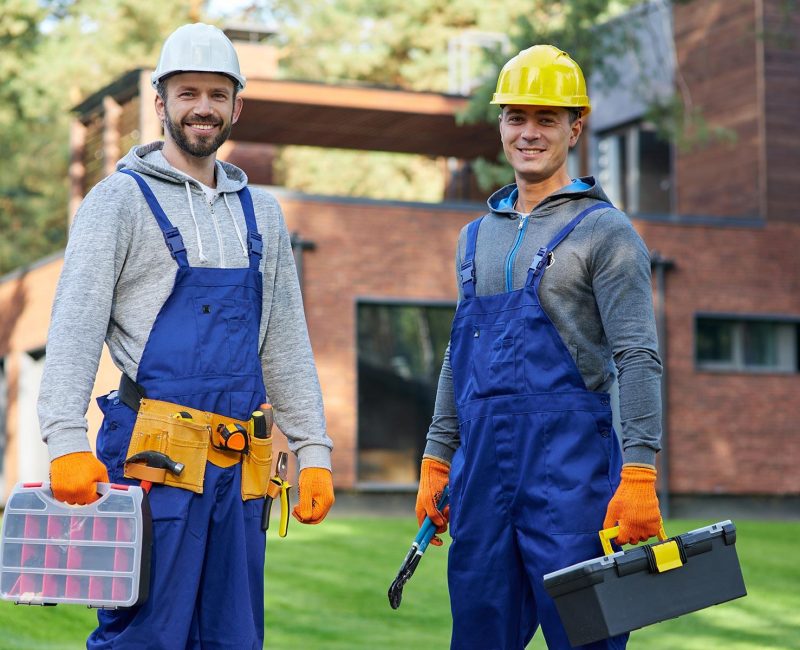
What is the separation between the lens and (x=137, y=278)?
15.0 feet

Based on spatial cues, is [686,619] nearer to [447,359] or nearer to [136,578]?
[447,359]

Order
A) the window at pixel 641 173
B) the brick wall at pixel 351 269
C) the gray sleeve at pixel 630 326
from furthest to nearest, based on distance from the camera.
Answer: the window at pixel 641 173
the brick wall at pixel 351 269
the gray sleeve at pixel 630 326

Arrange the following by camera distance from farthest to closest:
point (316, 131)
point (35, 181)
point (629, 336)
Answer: point (35, 181), point (316, 131), point (629, 336)

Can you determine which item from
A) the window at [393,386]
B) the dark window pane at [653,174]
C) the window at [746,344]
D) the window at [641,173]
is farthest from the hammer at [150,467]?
the dark window pane at [653,174]

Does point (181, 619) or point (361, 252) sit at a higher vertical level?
point (361, 252)

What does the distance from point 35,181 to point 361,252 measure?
19443 mm

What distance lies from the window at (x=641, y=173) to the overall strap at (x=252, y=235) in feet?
75.8

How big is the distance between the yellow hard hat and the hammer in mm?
1609

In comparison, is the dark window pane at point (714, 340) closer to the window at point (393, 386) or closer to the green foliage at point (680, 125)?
the green foliage at point (680, 125)

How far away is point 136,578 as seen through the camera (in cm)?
425

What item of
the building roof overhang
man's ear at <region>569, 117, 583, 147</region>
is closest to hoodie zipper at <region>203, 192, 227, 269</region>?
man's ear at <region>569, 117, 583, 147</region>

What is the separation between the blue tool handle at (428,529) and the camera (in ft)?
16.9

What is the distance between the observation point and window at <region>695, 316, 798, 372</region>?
24.4 m

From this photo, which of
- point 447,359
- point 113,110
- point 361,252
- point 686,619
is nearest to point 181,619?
point 447,359
